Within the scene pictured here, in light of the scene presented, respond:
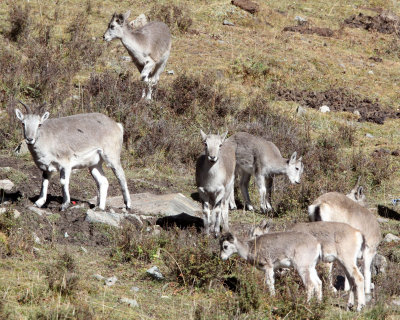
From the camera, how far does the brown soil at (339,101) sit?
62.0 ft

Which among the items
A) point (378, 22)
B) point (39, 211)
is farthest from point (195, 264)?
point (378, 22)

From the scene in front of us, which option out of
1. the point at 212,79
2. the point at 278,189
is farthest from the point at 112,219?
the point at 212,79

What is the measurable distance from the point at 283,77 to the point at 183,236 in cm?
1137

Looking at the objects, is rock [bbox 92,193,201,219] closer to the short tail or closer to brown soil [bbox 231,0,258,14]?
the short tail

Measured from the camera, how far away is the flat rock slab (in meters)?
11.3

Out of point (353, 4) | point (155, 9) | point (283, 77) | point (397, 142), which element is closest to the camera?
point (397, 142)

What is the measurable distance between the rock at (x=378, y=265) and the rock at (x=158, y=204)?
11.4 feet

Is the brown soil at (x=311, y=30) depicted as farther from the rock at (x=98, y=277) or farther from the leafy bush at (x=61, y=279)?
the leafy bush at (x=61, y=279)

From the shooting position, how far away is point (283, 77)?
19969mm

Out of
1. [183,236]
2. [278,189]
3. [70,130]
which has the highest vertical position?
[70,130]

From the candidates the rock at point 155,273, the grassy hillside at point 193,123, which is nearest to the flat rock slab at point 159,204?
the grassy hillside at point 193,123

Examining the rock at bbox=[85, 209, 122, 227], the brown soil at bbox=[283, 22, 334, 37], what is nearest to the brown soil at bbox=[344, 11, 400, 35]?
the brown soil at bbox=[283, 22, 334, 37]

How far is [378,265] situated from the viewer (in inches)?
387

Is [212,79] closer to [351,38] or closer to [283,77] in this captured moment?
[283,77]
